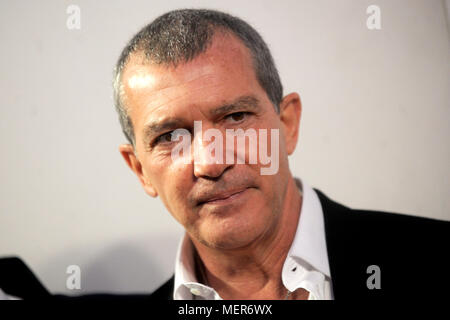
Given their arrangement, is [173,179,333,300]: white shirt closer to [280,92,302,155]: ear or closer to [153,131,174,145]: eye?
[280,92,302,155]: ear

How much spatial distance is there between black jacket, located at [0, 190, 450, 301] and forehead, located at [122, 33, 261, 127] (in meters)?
0.47

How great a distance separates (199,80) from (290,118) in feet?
1.10

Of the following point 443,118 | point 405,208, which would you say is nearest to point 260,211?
point 405,208

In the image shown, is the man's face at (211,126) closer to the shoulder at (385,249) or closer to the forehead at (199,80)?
the forehead at (199,80)

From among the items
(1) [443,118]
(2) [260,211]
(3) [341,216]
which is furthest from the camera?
(1) [443,118]

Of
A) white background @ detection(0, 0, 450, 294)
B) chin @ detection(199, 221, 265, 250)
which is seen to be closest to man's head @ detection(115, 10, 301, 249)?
chin @ detection(199, 221, 265, 250)

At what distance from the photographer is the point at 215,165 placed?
0.85 m

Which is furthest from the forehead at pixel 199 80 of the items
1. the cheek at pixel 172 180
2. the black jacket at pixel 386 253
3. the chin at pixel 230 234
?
the black jacket at pixel 386 253

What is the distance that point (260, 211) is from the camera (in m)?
0.90

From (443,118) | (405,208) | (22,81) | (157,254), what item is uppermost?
(22,81)

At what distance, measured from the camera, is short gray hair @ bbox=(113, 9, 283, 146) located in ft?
2.94

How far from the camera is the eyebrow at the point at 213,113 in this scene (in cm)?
88
